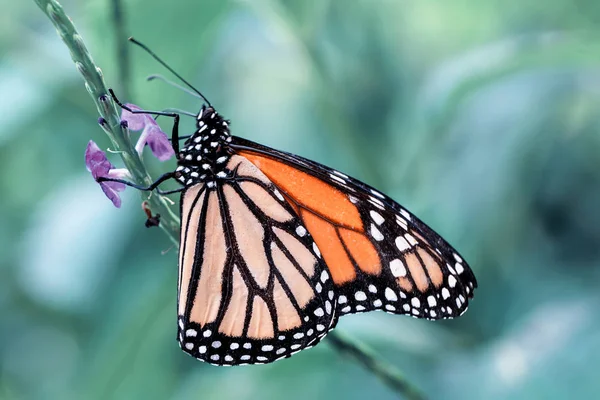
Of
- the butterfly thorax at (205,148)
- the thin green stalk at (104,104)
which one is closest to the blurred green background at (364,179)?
the butterfly thorax at (205,148)

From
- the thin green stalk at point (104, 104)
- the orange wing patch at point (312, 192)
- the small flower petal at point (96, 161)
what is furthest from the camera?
the orange wing patch at point (312, 192)

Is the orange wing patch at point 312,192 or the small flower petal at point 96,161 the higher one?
the orange wing patch at point 312,192

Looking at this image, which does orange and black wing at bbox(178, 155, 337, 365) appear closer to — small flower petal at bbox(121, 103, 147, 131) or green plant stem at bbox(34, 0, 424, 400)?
green plant stem at bbox(34, 0, 424, 400)

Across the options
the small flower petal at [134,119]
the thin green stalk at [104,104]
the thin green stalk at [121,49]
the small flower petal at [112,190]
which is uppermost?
the thin green stalk at [121,49]

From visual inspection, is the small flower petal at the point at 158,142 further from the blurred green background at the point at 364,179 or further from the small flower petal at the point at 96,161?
the blurred green background at the point at 364,179

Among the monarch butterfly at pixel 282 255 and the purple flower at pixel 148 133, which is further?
the monarch butterfly at pixel 282 255

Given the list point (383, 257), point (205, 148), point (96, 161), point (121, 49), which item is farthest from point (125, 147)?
point (383, 257)

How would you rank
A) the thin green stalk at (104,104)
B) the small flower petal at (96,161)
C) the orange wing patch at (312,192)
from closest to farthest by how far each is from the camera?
1. the thin green stalk at (104,104)
2. the small flower petal at (96,161)
3. the orange wing patch at (312,192)
